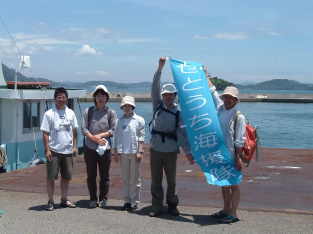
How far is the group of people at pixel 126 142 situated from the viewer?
700 cm

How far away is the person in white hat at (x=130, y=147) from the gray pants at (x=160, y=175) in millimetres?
319

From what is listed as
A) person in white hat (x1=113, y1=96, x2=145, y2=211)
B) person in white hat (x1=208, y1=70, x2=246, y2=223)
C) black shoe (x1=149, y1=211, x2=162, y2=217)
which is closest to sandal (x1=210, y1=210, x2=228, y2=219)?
person in white hat (x1=208, y1=70, x2=246, y2=223)

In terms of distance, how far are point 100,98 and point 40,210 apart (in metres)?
1.80

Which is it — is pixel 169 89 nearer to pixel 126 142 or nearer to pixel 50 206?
pixel 126 142

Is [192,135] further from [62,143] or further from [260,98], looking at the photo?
[260,98]

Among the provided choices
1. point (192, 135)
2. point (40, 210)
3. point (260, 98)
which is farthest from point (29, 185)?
point (260, 98)

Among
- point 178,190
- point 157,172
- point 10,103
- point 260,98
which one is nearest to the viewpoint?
point 157,172

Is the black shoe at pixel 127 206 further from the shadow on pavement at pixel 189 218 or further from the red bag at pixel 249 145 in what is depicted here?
the red bag at pixel 249 145

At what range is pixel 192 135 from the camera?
678cm

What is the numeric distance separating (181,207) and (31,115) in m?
6.21

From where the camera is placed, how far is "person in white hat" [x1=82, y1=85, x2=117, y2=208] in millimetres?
7379

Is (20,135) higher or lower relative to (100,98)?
lower

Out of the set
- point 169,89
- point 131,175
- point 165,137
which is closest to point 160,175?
point 131,175

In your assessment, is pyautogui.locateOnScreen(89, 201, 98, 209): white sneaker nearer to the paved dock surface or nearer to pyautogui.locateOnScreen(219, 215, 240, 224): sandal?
the paved dock surface
